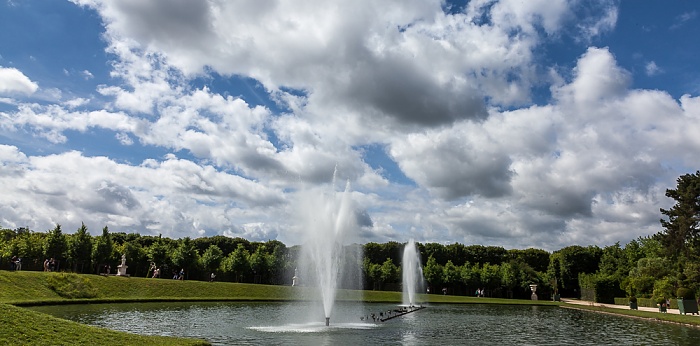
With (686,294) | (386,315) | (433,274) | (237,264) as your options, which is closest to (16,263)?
(237,264)

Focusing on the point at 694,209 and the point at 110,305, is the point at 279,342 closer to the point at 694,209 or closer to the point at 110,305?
the point at 110,305

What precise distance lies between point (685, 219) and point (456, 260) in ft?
202

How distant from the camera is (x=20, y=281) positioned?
4962cm

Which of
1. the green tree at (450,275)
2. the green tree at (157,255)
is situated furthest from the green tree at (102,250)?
the green tree at (450,275)

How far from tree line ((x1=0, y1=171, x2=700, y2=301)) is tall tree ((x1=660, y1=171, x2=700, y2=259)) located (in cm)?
14

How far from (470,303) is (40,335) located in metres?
69.4

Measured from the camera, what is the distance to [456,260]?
12531 centimetres

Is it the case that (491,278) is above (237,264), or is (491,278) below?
below

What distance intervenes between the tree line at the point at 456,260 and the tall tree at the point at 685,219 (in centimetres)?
14

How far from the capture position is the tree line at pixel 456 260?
72.2 metres

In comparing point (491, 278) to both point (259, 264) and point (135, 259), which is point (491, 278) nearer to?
point (259, 264)

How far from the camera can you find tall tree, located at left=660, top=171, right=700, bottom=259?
69.6 meters

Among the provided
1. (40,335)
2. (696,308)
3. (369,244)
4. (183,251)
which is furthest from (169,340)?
(369,244)

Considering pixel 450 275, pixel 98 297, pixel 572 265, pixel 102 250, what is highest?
pixel 102 250
